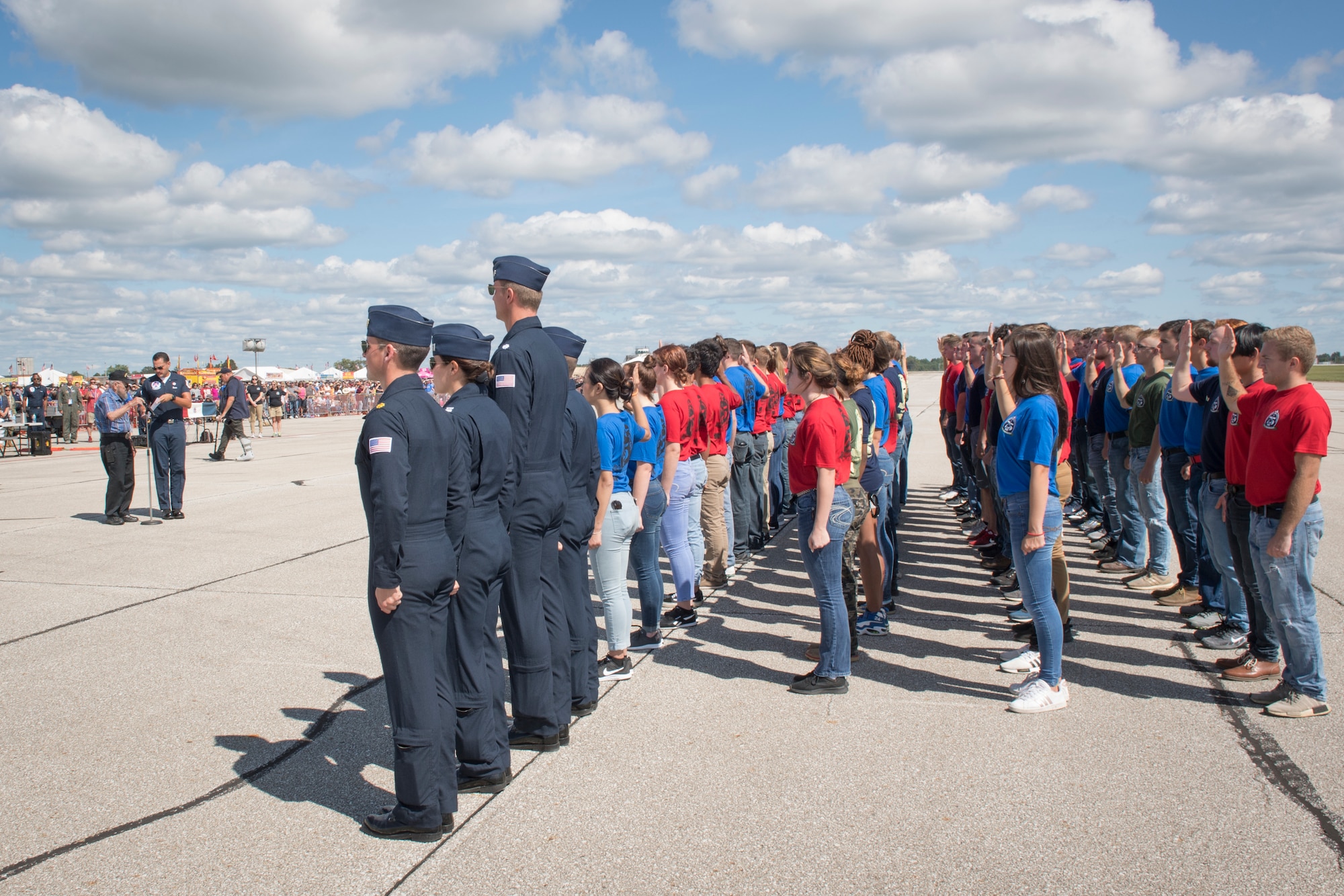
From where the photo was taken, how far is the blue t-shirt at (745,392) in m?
8.38

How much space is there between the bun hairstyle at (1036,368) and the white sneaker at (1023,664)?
1377 millimetres

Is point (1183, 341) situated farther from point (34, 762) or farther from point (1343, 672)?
point (34, 762)

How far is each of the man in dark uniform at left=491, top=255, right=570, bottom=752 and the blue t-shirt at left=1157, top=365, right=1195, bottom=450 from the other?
4.62 m

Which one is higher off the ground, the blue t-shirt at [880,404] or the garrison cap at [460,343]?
the garrison cap at [460,343]

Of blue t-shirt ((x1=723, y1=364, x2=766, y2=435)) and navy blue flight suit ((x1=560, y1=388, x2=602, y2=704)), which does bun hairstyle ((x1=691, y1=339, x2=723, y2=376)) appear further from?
navy blue flight suit ((x1=560, y1=388, x2=602, y2=704))

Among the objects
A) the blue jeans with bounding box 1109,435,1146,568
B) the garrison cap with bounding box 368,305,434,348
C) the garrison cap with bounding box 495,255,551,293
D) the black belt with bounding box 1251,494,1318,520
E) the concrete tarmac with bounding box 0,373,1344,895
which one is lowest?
the concrete tarmac with bounding box 0,373,1344,895

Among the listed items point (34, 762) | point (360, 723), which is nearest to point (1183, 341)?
point (360, 723)

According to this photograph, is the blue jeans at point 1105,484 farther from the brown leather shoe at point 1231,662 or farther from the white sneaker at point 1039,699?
the white sneaker at point 1039,699

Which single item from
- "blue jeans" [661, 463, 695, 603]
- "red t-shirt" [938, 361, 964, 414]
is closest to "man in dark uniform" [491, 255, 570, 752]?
"blue jeans" [661, 463, 695, 603]

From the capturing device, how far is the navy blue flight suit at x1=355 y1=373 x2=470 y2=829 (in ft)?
10.3

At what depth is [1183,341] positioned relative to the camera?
559 centimetres

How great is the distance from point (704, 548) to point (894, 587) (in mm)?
1961

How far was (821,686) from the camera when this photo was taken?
4895 millimetres

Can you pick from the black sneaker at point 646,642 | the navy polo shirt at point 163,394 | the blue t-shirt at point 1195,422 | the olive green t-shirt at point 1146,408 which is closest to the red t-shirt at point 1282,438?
the blue t-shirt at point 1195,422
